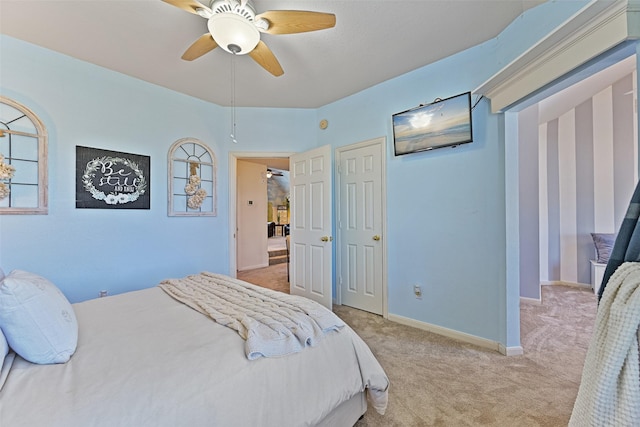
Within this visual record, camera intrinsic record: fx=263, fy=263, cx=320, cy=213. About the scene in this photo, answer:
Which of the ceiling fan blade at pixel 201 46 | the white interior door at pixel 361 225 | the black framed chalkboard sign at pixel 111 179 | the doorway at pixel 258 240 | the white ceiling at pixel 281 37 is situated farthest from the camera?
the doorway at pixel 258 240

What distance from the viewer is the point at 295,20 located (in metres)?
1.56

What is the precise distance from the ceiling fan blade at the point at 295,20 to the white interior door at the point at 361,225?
1612 millimetres

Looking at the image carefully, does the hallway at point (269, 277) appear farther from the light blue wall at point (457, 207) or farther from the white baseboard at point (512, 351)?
the white baseboard at point (512, 351)

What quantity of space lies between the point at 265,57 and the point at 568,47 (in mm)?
1920

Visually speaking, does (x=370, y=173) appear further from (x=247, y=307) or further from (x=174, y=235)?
(x=174, y=235)

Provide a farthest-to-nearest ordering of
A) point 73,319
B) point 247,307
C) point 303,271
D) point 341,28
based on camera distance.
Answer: point 303,271 → point 341,28 → point 247,307 → point 73,319

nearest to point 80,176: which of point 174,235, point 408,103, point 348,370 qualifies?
point 174,235

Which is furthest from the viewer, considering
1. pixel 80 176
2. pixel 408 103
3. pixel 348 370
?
pixel 408 103

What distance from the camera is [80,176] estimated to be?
250cm

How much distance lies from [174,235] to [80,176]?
3.38ft

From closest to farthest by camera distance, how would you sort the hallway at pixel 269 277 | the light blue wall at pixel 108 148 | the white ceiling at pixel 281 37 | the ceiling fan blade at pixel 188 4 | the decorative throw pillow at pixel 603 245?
1. the ceiling fan blade at pixel 188 4
2. the white ceiling at pixel 281 37
3. the light blue wall at pixel 108 148
4. the decorative throw pillow at pixel 603 245
5. the hallway at pixel 269 277

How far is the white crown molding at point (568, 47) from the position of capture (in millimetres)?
1246

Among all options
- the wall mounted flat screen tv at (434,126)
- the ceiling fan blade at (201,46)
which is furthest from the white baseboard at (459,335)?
the ceiling fan blade at (201,46)

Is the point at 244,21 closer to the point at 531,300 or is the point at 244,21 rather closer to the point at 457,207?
the point at 457,207
